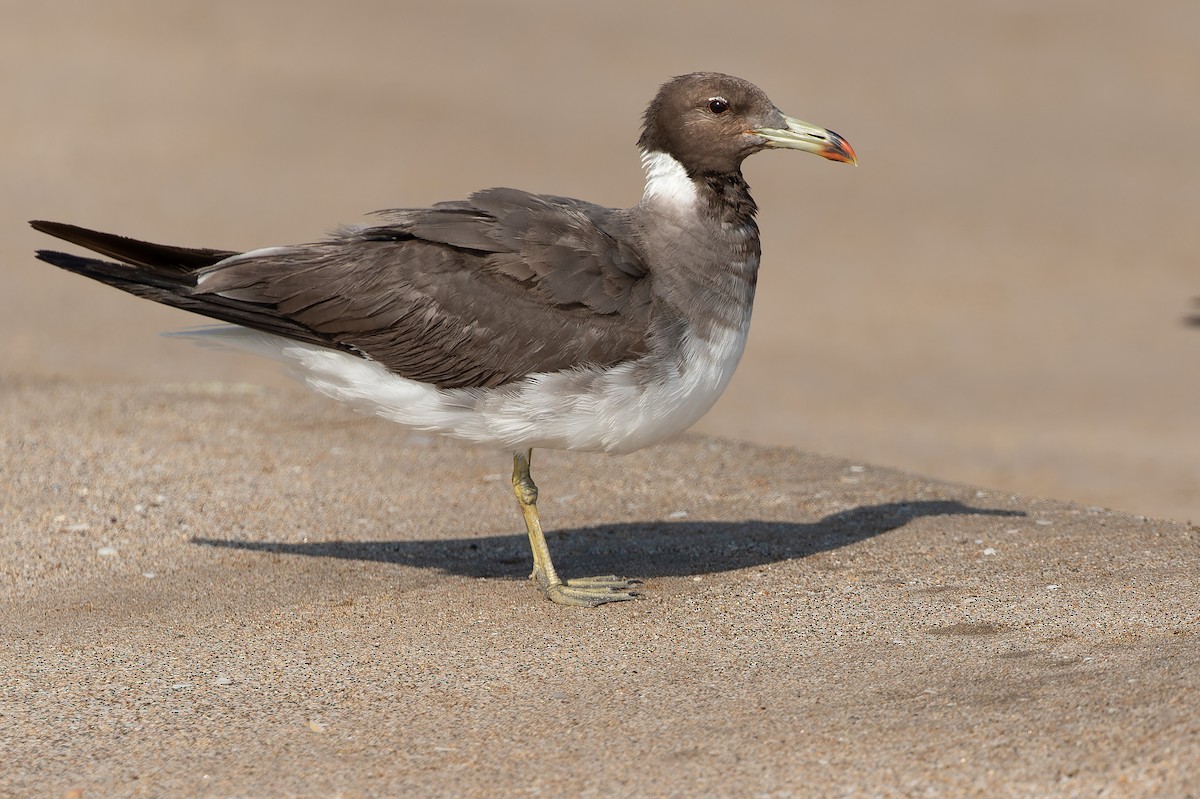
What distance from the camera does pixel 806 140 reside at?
23.4 feet

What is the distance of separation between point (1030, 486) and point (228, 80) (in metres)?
15.8

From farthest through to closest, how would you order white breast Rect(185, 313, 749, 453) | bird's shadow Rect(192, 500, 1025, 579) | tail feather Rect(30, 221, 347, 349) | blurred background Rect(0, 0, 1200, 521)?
blurred background Rect(0, 0, 1200, 521)
bird's shadow Rect(192, 500, 1025, 579)
tail feather Rect(30, 221, 347, 349)
white breast Rect(185, 313, 749, 453)

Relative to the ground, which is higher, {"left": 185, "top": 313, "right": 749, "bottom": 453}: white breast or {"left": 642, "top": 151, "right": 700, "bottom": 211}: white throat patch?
{"left": 642, "top": 151, "right": 700, "bottom": 211}: white throat patch

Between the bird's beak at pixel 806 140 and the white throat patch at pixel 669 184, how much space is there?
1.37ft

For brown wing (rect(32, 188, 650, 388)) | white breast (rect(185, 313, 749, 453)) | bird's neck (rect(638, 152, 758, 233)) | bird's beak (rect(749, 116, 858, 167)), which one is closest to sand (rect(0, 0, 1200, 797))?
white breast (rect(185, 313, 749, 453))

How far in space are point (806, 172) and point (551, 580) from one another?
50.2 feet

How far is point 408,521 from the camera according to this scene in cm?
849

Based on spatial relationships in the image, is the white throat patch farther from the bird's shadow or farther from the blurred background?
the blurred background

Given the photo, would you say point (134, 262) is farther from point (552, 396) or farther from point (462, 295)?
point (552, 396)

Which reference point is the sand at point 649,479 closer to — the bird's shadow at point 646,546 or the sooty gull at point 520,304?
the bird's shadow at point 646,546

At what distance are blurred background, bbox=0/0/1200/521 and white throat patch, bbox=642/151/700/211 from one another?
573 cm

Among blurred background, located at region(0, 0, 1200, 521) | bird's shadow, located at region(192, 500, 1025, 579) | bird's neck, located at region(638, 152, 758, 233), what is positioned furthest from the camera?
blurred background, located at region(0, 0, 1200, 521)

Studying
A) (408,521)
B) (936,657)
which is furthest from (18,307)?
(936,657)

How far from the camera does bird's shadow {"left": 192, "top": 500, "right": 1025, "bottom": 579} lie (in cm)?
764
